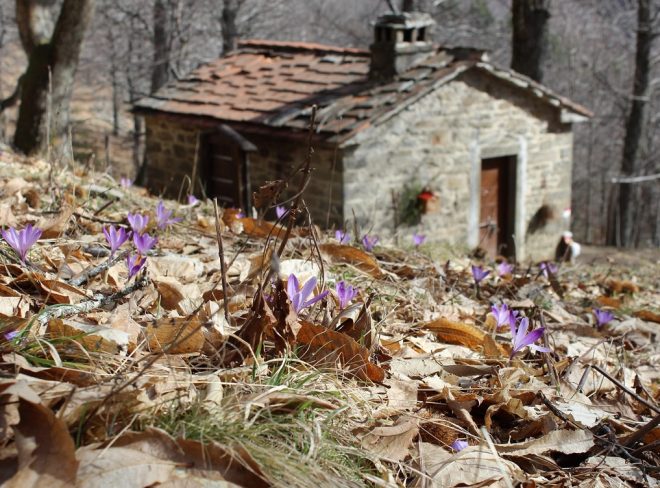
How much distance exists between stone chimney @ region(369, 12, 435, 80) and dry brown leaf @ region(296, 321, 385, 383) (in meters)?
10.4

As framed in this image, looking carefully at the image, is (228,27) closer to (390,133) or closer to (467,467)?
(390,133)

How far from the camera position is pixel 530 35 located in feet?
51.4

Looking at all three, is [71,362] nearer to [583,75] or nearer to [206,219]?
[206,219]

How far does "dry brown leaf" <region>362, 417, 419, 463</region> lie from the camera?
1838 millimetres

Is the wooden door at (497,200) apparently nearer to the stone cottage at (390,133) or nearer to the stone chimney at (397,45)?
the stone cottage at (390,133)

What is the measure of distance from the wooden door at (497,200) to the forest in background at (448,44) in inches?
347

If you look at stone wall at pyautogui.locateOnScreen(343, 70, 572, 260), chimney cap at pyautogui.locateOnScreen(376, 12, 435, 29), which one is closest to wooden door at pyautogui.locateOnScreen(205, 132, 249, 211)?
stone wall at pyautogui.locateOnScreen(343, 70, 572, 260)

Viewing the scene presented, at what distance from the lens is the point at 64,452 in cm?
149

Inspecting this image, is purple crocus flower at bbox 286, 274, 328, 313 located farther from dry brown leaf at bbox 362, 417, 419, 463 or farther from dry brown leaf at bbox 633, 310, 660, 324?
dry brown leaf at bbox 633, 310, 660, 324

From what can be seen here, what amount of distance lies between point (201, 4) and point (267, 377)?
23751 mm

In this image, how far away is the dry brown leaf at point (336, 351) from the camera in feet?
7.02

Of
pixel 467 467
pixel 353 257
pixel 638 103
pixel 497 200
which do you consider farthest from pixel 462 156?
A: pixel 467 467

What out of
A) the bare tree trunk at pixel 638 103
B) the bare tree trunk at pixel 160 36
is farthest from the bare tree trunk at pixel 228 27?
the bare tree trunk at pixel 638 103

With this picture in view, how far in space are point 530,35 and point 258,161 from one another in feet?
19.9
